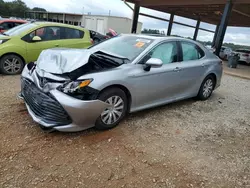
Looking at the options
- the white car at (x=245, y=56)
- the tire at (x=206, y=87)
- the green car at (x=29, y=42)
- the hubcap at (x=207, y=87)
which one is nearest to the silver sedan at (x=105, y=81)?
the tire at (x=206, y=87)

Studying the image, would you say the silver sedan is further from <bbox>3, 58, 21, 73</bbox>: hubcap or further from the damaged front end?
<bbox>3, 58, 21, 73</bbox>: hubcap

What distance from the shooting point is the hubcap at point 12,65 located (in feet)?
18.9

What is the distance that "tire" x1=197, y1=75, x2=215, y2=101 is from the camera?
5.11 meters

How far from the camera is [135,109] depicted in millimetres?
3662

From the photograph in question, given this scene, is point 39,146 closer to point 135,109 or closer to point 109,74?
point 109,74

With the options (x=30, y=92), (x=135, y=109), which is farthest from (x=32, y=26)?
(x=135, y=109)

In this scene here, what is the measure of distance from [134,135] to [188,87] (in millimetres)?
1913

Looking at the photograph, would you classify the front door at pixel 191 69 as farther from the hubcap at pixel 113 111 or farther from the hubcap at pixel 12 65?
the hubcap at pixel 12 65

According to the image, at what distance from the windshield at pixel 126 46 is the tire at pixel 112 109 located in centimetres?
68

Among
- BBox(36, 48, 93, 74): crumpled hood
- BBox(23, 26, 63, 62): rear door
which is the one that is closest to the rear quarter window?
BBox(23, 26, 63, 62): rear door

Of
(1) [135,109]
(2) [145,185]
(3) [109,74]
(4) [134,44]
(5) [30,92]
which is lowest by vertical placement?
(2) [145,185]

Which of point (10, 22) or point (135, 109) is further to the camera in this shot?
point (10, 22)

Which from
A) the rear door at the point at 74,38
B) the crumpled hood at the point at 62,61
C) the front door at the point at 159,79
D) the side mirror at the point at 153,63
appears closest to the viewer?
the crumpled hood at the point at 62,61

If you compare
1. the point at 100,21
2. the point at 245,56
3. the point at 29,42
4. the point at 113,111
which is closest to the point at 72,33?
the point at 29,42
